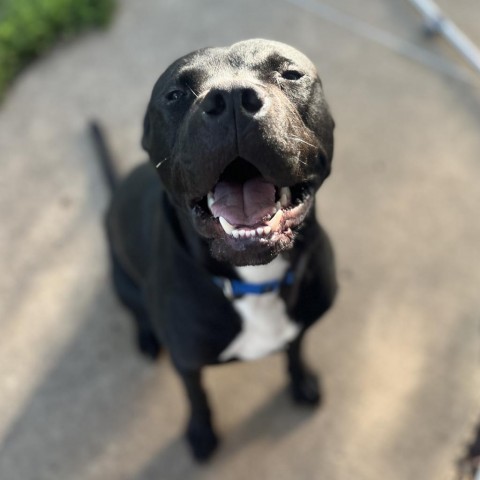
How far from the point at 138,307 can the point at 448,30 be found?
171cm

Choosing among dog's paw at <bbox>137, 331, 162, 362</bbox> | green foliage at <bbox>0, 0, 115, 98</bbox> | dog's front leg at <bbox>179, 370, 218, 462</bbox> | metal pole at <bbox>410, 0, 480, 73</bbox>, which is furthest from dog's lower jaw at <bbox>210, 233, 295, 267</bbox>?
green foliage at <bbox>0, 0, 115, 98</bbox>

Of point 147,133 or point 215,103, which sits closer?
point 215,103

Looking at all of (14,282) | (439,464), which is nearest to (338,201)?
(439,464)

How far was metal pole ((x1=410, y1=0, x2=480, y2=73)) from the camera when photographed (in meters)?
2.63

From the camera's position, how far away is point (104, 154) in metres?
2.38

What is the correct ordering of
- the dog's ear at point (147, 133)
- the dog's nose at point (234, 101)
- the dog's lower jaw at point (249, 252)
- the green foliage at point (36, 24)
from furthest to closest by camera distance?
the green foliage at point (36, 24) → the dog's ear at point (147, 133) → the dog's lower jaw at point (249, 252) → the dog's nose at point (234, 101)

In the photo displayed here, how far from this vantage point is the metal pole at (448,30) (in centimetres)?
263

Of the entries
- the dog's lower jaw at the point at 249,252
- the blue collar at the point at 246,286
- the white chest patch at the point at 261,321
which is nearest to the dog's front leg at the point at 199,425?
the white chest patch at the point at 261,321

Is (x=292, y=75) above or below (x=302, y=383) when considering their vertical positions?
above

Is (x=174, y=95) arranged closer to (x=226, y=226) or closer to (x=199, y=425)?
(x=226, y=226)

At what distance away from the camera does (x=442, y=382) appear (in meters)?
2.06

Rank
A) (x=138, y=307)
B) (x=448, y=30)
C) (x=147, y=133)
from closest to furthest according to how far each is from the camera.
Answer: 1. (x=147, y=133)
2. (x=138, y=307)
3. (x=448, y=30)

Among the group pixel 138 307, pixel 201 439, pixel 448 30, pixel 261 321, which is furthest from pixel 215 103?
pixel 448 30

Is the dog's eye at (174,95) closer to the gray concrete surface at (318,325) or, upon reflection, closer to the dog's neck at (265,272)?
the dog's neck at (265,272)
